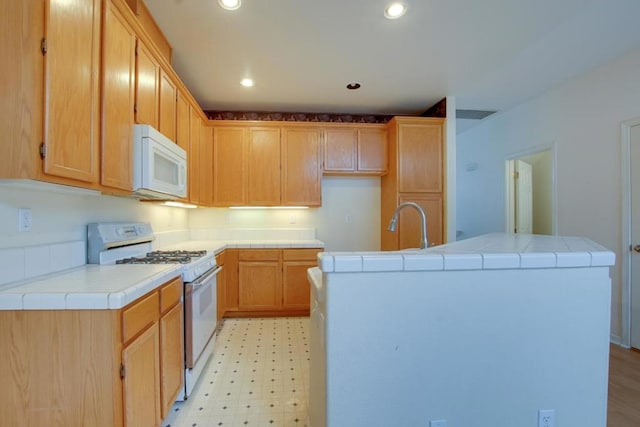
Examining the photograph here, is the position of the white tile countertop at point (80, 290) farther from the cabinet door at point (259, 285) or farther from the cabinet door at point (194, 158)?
the cabinet door at point (259, 285)

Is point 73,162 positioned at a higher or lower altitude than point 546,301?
higher

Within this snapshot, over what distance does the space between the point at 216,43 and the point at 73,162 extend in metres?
1.56

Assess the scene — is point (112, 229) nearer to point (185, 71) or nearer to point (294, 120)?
point (185, 71)

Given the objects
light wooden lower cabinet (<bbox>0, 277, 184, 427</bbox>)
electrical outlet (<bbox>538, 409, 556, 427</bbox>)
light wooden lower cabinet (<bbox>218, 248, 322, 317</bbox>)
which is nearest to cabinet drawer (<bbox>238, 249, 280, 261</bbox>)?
light wooden lower cabinet (<bbox>218, 248, 322, 317</bbox>)

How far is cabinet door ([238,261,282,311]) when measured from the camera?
3357mm

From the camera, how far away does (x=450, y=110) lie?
3.49 m

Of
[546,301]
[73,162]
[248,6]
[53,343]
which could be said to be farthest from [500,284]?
[248,6]

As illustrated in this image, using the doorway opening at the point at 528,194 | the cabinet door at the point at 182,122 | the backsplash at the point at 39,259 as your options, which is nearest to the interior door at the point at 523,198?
the doorway opening at the point at 528,194

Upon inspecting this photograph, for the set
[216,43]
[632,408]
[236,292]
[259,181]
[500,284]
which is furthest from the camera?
[259,181]

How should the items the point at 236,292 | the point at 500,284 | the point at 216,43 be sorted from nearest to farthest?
the point at 500,284
the point at 216,43
the point at 236,292

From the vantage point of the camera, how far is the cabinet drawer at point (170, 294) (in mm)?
A: 1555

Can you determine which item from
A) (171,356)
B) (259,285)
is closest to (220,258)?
(259,285)

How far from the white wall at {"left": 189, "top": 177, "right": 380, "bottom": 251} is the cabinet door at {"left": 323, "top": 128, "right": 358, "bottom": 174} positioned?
284mm

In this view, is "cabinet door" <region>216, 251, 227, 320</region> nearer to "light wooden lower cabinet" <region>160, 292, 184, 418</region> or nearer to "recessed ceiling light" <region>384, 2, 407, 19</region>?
"light wooden lower cabinet" <region>160, 292, 184, 418</region>
